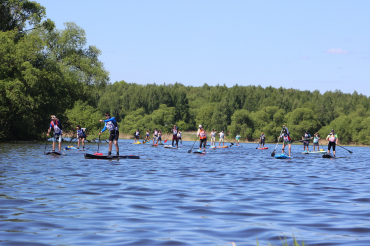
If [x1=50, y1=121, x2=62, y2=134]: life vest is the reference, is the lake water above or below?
below

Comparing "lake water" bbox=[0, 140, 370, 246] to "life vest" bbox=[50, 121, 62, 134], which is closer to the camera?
"lake water" bbox=[0, 140, 370, 246]

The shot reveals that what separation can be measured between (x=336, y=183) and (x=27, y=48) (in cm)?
3599

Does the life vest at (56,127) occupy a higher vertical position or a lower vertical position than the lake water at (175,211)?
higher

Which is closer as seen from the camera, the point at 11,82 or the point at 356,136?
the point at 11,82

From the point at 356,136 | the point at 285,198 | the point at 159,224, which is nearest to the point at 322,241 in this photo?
the point at 159,224

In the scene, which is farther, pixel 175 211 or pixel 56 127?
pixel 56 127

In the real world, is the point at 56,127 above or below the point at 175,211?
above

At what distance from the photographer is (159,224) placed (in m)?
6.71

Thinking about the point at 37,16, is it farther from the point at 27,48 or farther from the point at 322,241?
the point at 322,241

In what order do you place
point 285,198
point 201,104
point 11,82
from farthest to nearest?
1. point 201,104
2. point 11,82
3. point 285,198

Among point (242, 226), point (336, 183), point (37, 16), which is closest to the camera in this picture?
point (242, 226)

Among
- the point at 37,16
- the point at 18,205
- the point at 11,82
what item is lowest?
the point at 18,205

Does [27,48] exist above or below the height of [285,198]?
above

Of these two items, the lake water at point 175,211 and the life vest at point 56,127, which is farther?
the life vest at point 56,127
